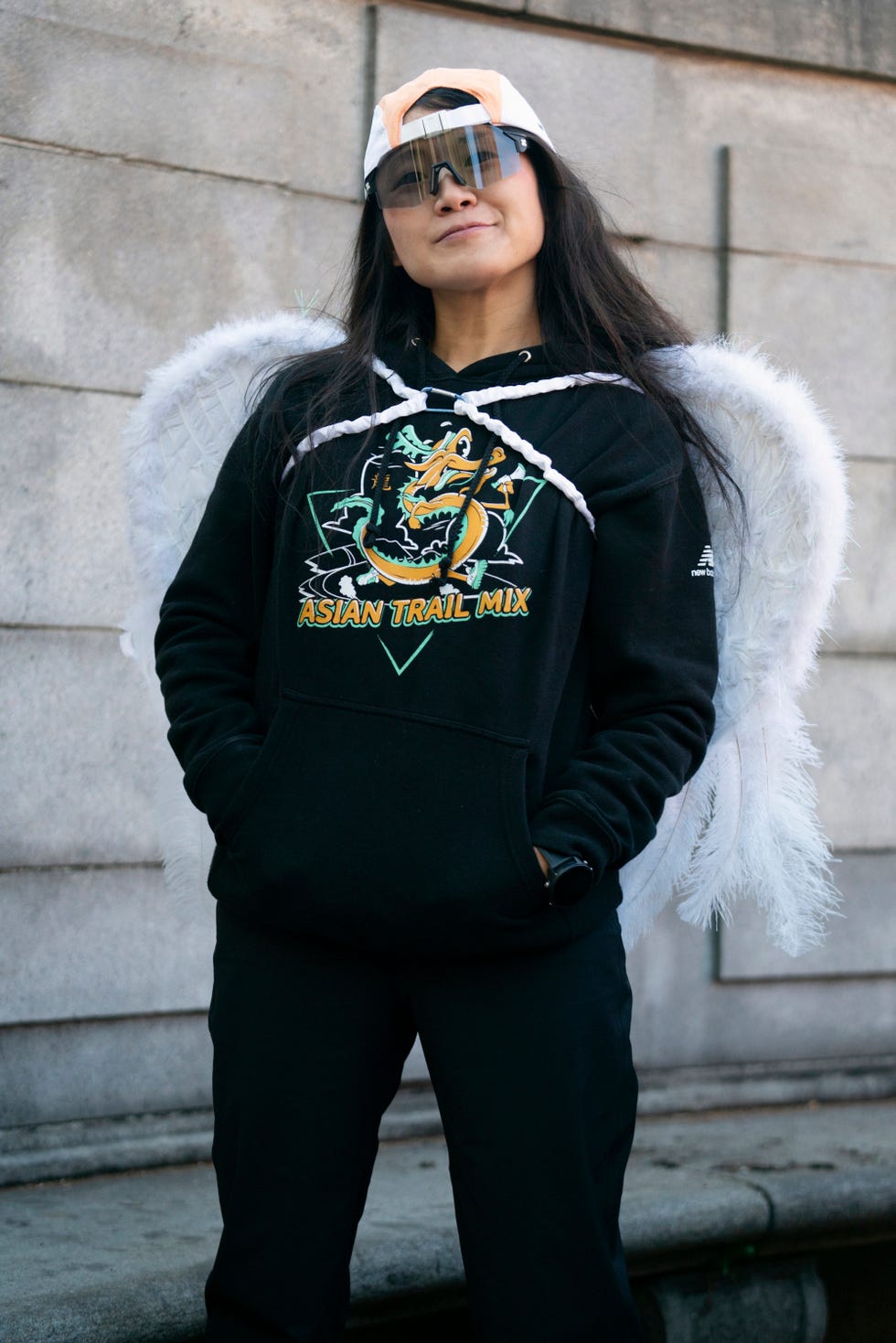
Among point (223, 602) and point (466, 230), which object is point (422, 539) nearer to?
point (223, 602)

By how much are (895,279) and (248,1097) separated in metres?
3.26

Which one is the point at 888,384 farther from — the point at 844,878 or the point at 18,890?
the point at 18,890

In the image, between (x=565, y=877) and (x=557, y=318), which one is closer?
(x=565, y=877)

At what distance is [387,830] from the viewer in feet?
5.96

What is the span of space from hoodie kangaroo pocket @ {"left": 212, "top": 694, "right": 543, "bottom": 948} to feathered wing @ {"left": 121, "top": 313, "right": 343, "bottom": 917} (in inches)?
26.9

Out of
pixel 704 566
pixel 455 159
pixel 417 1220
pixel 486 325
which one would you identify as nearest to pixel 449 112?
pixel 455 159

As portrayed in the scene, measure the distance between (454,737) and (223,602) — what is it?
19.0 inches

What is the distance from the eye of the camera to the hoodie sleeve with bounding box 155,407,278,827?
2033mm

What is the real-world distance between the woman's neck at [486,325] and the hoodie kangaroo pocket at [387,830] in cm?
63

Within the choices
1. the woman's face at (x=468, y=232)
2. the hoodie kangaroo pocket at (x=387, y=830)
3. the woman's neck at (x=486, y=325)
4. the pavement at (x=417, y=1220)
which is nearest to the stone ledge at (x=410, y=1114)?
the pavement at (x=417, y=1220)

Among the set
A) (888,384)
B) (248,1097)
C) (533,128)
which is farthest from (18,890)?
(888,384)

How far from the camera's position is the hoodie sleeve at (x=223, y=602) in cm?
203

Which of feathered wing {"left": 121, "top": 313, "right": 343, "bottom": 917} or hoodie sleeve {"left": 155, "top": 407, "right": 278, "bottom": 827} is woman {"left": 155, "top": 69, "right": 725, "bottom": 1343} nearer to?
hoodie sleeve {"left": 155, "top": 407, "right": 278, "bottom": 827}

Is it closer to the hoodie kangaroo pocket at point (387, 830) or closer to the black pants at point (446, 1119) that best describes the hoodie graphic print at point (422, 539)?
the hoodie kangaroo pocket at point (387, 830)
